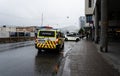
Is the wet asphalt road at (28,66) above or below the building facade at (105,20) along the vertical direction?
below

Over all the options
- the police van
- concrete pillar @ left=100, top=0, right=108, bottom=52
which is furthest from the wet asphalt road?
concrete pillar @ left=100, top=0, right=108, bottom=52

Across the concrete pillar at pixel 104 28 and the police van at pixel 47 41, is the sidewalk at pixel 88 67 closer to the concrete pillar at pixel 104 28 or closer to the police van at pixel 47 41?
the police van at pixel 47 41

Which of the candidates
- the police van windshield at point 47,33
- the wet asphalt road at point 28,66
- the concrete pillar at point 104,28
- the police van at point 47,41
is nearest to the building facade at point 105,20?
the concrete pillar at point 104,28

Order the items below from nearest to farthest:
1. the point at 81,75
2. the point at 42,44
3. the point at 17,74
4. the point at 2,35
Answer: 1. the point at 81,75
2. the point at 17,74
3. the point at 42,44
4. the point at 2,35

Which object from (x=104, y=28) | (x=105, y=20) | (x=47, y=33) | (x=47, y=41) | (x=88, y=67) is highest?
(x=105, y=20)

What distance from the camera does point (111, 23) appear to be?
52.0 metres

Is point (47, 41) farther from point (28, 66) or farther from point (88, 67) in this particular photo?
point (88, 67)

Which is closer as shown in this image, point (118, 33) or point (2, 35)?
point (2, 35)

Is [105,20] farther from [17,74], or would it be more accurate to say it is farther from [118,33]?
[118,33]

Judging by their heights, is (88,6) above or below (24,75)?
above

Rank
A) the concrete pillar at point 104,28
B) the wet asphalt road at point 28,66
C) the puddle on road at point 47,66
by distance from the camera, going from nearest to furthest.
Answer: the wet asphalt road at point 28,66, the puddle on road at point 47,66, the concrete pillar at point 104,28

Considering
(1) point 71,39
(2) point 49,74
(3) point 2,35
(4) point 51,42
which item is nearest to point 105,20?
(4) point 51,42

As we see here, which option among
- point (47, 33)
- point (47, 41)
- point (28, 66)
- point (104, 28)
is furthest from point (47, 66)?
point (104, 28)

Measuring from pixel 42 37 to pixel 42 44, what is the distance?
0.74 meters
